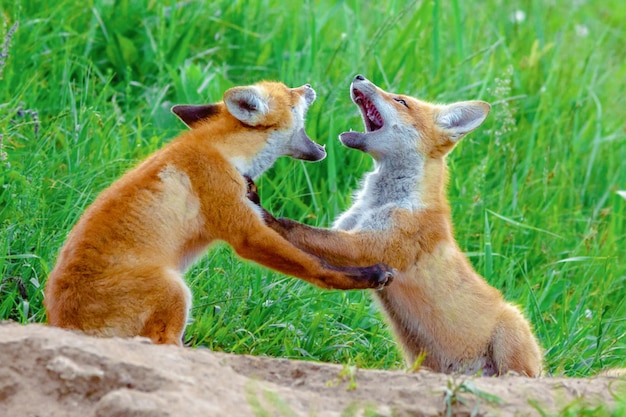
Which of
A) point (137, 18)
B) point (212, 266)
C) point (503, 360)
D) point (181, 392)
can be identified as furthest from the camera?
point (137, 18)

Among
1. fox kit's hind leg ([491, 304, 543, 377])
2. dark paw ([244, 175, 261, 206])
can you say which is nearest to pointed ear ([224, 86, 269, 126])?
dark paw ([244, 175, 261, 206])

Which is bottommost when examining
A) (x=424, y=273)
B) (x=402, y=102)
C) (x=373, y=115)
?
(x=424, y=273)

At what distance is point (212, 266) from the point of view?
6.76 meters

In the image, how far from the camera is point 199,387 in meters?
4.23

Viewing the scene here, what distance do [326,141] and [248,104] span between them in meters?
2.38

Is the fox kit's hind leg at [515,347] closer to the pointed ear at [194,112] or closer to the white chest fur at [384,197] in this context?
the white chest fur at [384,197]

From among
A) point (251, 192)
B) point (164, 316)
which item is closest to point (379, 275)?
point (251, 192)

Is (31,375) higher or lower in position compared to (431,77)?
lower

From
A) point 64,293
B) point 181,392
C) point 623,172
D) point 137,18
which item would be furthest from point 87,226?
point 623,172

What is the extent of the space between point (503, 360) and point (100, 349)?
2881 millimetres

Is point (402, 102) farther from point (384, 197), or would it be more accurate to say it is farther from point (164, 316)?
point (164, 316)

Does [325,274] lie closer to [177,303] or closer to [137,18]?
[177,303]

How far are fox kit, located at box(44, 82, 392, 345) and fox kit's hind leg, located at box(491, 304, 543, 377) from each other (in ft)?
3.18

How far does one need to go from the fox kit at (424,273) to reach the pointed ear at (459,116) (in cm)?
37
